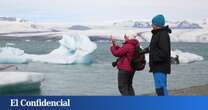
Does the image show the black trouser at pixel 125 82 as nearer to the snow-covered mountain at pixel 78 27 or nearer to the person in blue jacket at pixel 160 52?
the person in blue jacket at pixel 160 52

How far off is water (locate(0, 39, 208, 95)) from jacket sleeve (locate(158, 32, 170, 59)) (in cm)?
202

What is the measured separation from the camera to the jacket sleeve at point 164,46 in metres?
5.92

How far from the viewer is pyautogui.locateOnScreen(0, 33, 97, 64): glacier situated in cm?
796

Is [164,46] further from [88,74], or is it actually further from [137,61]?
[88,74]

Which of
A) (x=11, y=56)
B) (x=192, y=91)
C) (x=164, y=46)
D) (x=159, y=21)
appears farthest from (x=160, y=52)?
(x=11, y=56)

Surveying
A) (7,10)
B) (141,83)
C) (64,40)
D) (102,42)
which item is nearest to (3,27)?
(7,10)

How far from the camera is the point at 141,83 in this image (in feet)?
26.3

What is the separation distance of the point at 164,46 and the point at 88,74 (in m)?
2.27

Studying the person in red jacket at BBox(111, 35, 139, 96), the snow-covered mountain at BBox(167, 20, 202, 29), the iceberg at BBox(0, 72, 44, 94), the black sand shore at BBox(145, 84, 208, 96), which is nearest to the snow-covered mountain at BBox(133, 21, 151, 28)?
the snow-covered mountain at BBox(167, 20, 202, 29)

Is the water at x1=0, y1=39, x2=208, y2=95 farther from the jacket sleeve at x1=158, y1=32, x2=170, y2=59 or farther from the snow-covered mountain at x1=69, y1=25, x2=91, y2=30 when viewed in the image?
the jacket sleeve at x1=158, y1=32, x2=170, y2=59

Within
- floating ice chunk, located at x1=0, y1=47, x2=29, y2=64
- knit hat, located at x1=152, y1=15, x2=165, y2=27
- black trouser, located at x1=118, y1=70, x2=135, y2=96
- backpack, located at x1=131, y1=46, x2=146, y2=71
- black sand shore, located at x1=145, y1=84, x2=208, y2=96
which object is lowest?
black sand shore, located at x1=145, y1=84, x2=208, y2=96

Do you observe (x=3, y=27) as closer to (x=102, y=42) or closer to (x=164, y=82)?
(x=102, y=42)

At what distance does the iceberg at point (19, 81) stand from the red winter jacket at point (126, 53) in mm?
1834

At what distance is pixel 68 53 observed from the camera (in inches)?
318
